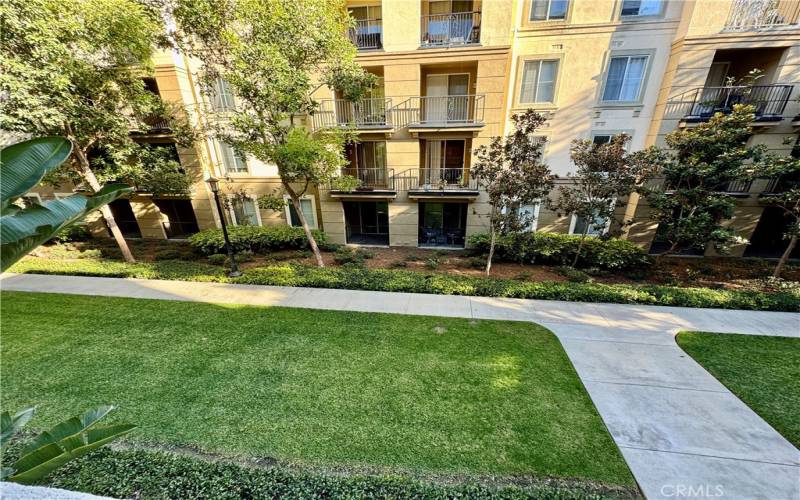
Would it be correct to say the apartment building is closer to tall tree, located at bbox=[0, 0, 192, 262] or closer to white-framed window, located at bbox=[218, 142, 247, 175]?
white-framed window, located at bbox=[218, 142, 247, 175]

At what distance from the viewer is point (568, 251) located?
10.8 meters

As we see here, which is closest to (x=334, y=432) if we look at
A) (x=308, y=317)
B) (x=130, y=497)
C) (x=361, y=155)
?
(x=130, y=497)

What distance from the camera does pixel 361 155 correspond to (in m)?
13.3

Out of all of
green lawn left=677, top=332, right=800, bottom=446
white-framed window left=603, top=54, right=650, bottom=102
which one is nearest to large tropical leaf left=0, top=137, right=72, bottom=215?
green lawn left=677, top=332, right=800, bottom=446

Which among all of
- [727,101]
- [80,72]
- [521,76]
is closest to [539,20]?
[521,76]

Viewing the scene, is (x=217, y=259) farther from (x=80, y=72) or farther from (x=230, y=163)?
(x=80, y=72)

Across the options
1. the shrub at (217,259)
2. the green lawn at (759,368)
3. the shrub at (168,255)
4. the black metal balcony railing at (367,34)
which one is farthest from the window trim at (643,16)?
the shrub at (168,255)

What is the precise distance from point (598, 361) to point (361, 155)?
1142 cm

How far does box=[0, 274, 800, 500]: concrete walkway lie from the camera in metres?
3.65

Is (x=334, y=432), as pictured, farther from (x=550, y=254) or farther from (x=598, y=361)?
(x=550, y=254)

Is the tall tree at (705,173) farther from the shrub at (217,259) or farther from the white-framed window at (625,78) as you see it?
the shrub at (217,259)

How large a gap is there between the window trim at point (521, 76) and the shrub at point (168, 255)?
1487 centimetres

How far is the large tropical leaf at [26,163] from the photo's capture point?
5.35 feet

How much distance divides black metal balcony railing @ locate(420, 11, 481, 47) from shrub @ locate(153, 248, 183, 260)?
1271 cm
